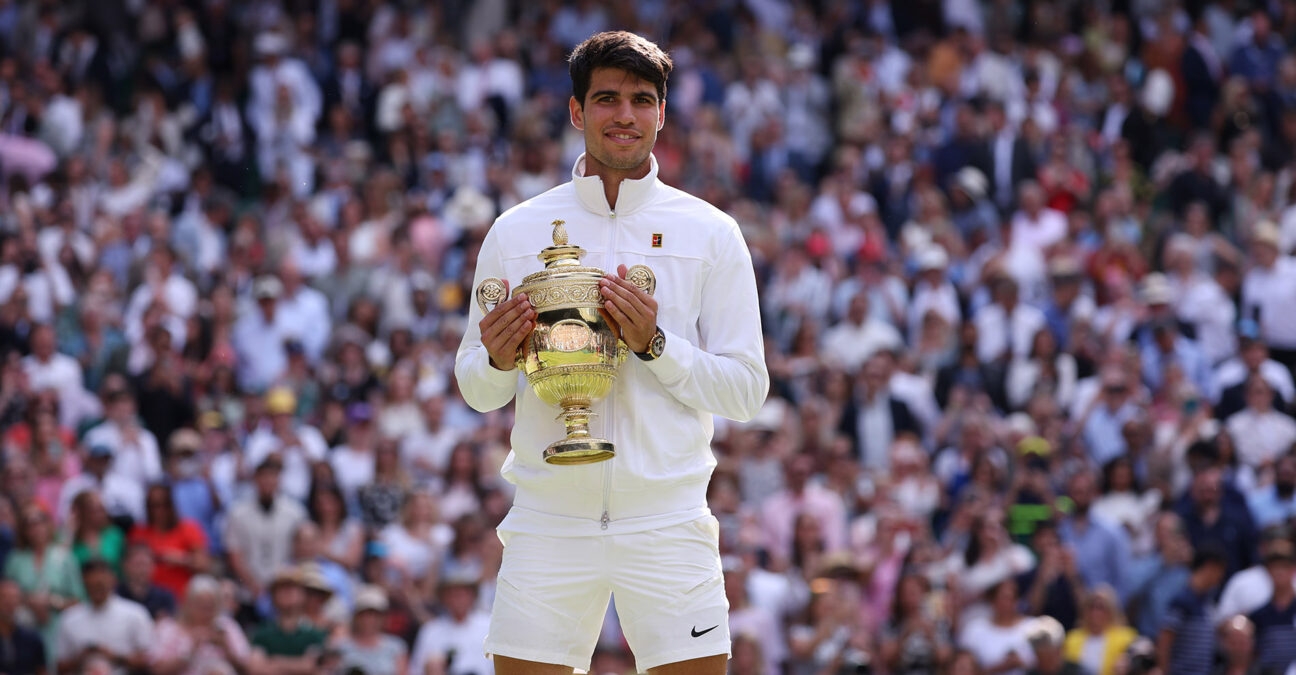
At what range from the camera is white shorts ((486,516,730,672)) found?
553 centimetres

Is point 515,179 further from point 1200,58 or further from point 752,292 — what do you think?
point 752,292

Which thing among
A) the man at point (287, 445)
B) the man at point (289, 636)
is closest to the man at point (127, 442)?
the man at point (287, 445)

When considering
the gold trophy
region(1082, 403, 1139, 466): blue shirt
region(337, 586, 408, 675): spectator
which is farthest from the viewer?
region(1082, 403, 1139, 466): blue shirt

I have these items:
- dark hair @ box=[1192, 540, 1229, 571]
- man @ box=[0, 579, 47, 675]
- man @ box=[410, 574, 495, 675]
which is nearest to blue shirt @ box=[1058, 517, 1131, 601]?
dark hair @ box=[1192, 540, 1229, 571]

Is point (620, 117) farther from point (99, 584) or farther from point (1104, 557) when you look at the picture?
point (1104, 557)

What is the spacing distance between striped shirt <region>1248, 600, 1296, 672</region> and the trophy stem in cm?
771

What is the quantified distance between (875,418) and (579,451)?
9.74 metres

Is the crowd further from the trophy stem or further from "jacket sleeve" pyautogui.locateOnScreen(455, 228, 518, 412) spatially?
the trophy stem

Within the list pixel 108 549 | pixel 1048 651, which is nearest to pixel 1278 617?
pixel 1048 651

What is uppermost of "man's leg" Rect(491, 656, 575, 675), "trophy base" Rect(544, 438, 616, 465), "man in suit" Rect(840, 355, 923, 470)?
"man in suit" Rect(840, 355, 923, 470)

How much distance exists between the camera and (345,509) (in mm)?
13484

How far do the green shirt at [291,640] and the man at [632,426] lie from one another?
21.7 ft

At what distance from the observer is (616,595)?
18.3ft

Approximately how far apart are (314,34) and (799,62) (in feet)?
16.5
